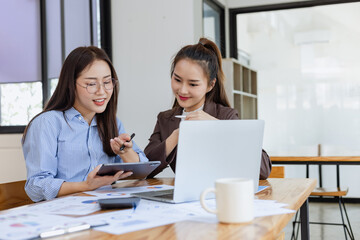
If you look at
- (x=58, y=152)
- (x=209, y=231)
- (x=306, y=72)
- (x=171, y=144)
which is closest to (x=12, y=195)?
(x=58, y=152)

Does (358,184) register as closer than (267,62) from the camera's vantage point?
Yes

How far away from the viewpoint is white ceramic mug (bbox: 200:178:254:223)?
909mm

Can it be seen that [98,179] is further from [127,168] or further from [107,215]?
[107,215]

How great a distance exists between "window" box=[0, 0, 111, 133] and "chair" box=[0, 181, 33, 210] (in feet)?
7.38

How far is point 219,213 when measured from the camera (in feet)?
3.08

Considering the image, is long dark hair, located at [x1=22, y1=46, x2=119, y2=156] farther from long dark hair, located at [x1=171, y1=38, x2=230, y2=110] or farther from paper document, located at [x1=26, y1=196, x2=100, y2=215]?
paper document, located at [x1=26, y1=196, x2=100, y2=215]

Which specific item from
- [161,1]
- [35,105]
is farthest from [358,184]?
[35,105]

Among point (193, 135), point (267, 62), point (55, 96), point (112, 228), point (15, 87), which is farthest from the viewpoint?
point (267, 62)

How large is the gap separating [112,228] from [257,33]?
523 cm

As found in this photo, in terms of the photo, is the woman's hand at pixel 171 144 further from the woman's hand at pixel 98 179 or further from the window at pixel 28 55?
the window at pixel 28 55

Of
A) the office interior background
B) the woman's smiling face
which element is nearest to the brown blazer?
the woman's smiling face

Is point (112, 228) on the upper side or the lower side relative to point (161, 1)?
lower

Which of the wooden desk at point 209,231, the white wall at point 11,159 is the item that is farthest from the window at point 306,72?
the wooden desk at point 209,231

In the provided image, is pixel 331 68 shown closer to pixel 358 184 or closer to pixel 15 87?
pixel 358 184
